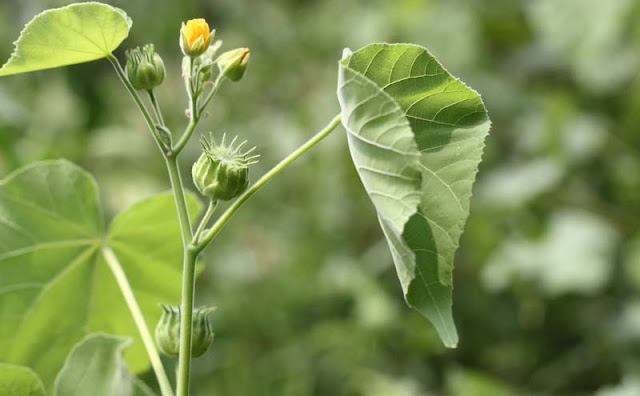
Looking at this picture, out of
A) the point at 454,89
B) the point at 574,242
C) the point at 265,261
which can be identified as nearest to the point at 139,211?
the point at 454,89

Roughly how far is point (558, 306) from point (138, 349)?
146 centimetres

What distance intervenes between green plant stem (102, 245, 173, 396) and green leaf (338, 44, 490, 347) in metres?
0.21

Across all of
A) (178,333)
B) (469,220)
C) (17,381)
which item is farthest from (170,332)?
(469,220)

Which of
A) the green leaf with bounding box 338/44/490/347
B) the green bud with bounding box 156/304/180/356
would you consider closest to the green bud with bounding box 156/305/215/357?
the green bud with bounding box 156/304/180/356

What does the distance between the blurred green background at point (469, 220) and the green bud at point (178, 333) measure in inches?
37.0

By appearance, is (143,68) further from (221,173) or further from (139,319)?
(139,319)

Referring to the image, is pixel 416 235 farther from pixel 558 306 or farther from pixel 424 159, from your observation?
pixel 558 306

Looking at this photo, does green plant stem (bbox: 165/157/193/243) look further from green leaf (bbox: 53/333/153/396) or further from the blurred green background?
the blurred green background

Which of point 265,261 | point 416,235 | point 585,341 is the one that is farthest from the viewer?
point 265,261

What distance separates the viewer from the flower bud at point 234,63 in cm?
73

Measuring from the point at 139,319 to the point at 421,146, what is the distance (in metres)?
0.31

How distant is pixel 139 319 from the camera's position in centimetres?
78

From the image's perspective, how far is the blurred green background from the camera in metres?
1.94

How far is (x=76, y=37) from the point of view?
66 cm
